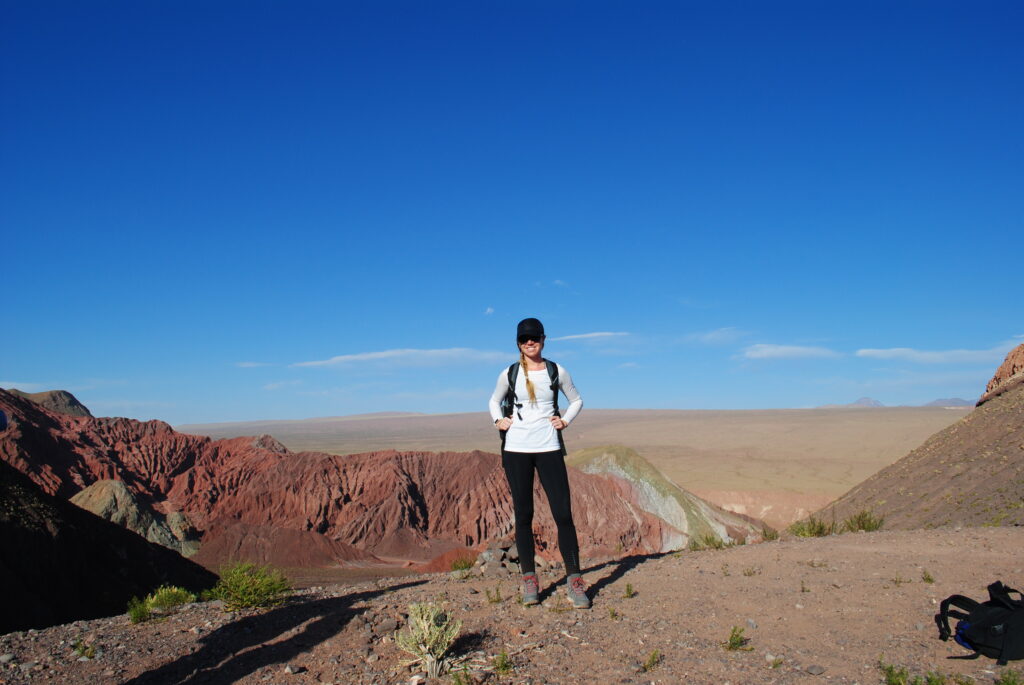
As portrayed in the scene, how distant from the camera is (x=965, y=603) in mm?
4621

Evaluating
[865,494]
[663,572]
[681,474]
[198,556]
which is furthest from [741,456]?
[663,572]

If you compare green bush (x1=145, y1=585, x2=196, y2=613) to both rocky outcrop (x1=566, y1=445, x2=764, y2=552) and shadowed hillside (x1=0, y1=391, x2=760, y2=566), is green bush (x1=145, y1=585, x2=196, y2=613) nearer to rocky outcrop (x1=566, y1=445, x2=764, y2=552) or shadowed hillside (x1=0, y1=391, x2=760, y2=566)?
shadowed hillside (x1=0, y1=391, x2=760, y2=566)

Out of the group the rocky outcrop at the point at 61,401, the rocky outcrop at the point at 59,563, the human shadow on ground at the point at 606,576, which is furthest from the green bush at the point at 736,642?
the rocky outcrop at the point at 61,401

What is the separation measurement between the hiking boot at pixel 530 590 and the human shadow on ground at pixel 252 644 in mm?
1300

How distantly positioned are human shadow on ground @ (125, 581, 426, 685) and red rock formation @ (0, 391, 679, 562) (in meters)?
14.4

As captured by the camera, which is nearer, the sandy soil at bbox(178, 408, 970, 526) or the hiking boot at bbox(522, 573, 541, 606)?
the hiking boot at bbox(522, 573, 541, 606)

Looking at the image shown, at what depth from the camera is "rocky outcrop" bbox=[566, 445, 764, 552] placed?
21.1 meters

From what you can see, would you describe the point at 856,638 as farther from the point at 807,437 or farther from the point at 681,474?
the point at 807,437

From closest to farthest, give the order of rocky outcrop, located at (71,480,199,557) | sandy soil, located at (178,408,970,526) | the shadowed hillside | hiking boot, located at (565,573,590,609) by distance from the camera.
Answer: hiking boot, located at (565,573,590,609), rocky outcrop, located at (71,480,199,557), the shadowed hillside, sandy soil, located at (178,408,970,526)

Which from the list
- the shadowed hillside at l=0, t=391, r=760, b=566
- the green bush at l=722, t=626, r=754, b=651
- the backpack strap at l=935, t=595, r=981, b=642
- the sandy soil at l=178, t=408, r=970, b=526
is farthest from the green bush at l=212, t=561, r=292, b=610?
the sandy soil at l=178, t=408, r=970, b=526

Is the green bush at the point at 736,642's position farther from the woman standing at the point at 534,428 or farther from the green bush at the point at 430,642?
the green bush at the point at 430,642

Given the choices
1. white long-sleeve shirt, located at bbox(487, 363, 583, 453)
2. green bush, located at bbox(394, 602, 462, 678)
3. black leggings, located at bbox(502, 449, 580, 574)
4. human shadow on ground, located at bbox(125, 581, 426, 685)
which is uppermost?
white long-sleeve shirt, located at bbox(487, 363, 583, 453)

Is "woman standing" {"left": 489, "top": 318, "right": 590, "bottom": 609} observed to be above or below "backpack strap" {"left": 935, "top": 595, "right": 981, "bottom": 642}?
above

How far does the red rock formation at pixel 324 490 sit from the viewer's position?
68.8 ft
